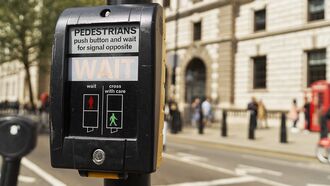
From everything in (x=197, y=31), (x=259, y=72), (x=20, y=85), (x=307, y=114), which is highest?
(x=197, y=31)

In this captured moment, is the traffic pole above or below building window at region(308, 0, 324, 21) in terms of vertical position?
below

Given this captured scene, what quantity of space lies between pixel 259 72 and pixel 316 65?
4405mm

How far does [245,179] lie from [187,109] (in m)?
20.3

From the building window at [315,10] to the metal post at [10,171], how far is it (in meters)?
23.1

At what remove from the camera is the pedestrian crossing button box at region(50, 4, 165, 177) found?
6.66ft

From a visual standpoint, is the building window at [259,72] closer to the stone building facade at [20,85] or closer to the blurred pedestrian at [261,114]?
the blurred pedestrian at [261,114]

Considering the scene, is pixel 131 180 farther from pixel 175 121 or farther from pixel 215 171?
pixel 175 121

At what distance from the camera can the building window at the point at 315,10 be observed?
22547 mm

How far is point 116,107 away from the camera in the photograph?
2102 millimetres

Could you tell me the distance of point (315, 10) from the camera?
22797 millimetres

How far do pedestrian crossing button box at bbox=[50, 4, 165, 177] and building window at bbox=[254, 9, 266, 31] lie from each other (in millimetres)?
25042

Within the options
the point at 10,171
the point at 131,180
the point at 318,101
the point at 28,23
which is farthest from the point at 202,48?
the point at 10,171

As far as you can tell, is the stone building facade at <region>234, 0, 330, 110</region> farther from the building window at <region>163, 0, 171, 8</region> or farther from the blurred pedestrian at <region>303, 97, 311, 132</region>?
the building window at <region>163, 0, 171, 8</region>

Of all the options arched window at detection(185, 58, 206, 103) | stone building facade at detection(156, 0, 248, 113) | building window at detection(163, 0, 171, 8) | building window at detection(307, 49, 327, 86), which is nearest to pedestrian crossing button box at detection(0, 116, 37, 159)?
stone building facade at detection(156, 0, 248, 113)
